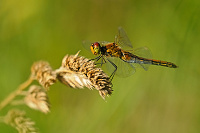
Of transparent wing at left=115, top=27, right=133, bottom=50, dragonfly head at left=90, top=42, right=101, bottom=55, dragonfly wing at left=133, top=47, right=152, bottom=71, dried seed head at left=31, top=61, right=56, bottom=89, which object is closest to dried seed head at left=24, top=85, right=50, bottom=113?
dried seed head at left=31, top=61, right=56, bottom=89

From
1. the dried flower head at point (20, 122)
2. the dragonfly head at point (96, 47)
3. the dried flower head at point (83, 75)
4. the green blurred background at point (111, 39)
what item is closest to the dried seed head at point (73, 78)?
the dried flower head at point (83, 75)

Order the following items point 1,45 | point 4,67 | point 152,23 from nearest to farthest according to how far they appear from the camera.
Result: point 4,67 → point 1,45 → point 152,23

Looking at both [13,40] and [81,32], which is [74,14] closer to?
[81,32]

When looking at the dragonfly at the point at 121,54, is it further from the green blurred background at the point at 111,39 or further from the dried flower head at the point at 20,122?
the dried flower head at the point at 20,122

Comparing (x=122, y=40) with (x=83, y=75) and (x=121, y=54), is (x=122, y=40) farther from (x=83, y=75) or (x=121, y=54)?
(x=83, y=75)

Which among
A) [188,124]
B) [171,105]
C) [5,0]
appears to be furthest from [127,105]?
[5,0]

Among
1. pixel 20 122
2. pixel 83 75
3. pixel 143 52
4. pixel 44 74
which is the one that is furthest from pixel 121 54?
pixel 20 122
